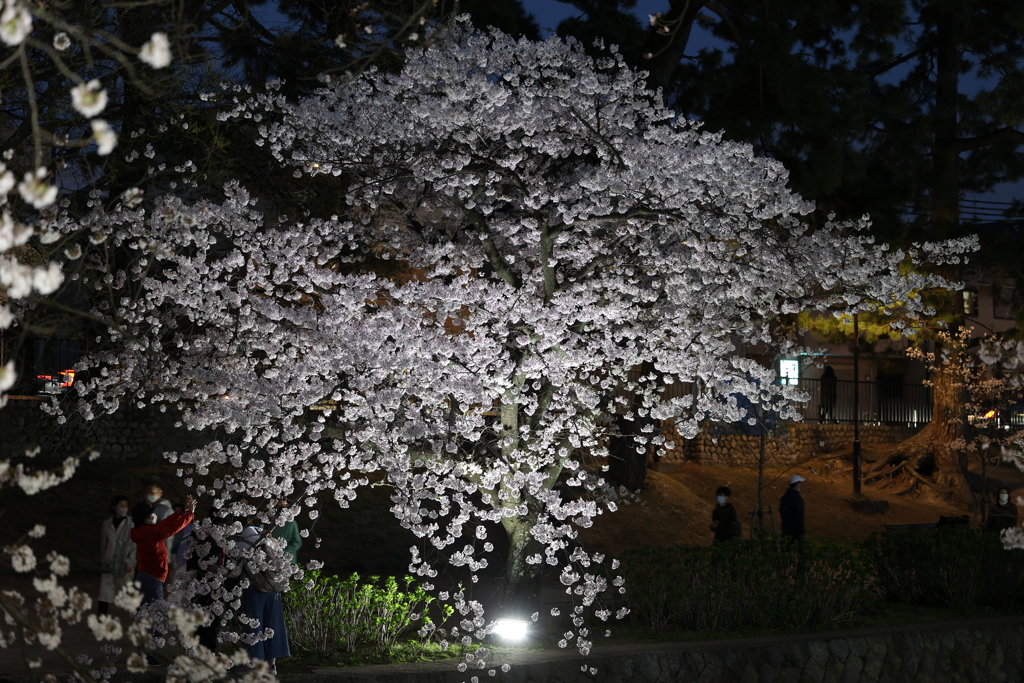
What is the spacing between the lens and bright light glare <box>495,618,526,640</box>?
9.03 m

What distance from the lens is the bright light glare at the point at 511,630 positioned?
29.6ft

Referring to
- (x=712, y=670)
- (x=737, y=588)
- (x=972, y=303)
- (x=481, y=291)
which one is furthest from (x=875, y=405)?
(x=712, y=670)

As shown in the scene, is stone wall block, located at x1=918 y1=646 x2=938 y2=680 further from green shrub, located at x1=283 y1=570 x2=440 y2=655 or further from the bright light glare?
green shrub, located at x1=283 y1=570 x2=440 y2=655

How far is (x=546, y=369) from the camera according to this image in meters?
9.59

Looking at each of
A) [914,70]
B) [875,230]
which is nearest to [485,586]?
[875,230]

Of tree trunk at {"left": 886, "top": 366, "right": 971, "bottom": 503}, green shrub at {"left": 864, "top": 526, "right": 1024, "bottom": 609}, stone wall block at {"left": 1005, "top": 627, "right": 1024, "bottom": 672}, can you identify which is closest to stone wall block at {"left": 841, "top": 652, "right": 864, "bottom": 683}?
stone wall block at {"left": 1005, "top": 627, "right": 1024, "bottom": 672}

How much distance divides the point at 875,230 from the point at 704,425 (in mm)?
8965

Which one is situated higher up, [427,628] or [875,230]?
[875,230]

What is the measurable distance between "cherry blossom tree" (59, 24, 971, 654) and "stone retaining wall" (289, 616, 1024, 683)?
721mm

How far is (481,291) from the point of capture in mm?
9812

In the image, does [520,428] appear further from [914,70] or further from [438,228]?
[914,70]

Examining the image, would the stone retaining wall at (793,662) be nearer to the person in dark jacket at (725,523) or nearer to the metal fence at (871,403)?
the person in dark jacket at (725,523)

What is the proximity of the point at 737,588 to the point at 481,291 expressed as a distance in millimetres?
3996

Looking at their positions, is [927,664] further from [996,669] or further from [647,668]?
[647,668]
